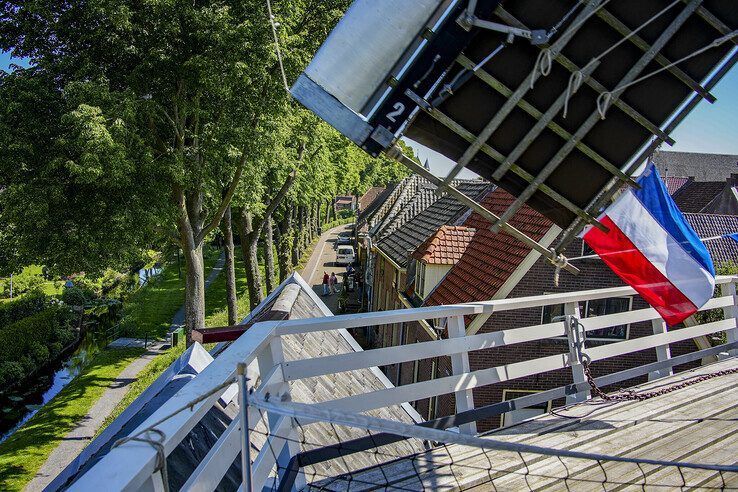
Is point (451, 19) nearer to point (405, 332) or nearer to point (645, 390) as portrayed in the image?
point (645, 390)

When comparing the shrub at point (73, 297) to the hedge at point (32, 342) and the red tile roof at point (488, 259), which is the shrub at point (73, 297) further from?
the red tile roof at point (488, 259)

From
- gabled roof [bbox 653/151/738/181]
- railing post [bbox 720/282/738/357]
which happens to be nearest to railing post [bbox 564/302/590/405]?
railing post [bbox 720/282/738/357]

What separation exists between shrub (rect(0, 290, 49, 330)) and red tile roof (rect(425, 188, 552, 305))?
2279cm

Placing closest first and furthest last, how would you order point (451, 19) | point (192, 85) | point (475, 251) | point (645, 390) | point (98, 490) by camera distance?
point (98, 490) → point (451, 19) → point (645, 390) → point (475, 251) → point (192, 85)

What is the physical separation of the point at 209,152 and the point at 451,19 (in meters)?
13.0

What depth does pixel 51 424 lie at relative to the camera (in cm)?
1599

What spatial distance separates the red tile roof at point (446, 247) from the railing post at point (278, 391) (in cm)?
1042

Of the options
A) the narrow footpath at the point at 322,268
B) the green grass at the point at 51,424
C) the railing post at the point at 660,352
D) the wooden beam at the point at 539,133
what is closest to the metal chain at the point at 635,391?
the railing post at the point at 660,352

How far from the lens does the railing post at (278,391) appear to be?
2977mm

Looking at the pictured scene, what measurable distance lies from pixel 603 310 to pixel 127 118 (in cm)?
1189

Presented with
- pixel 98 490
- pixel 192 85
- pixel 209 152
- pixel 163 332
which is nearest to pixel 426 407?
pixel 209 152

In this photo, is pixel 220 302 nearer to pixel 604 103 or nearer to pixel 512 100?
pixel 512 100

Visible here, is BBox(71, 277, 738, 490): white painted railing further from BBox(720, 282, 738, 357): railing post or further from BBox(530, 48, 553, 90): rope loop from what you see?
BBox(530, 48, 553, 90): rope loop

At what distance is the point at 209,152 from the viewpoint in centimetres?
1539
